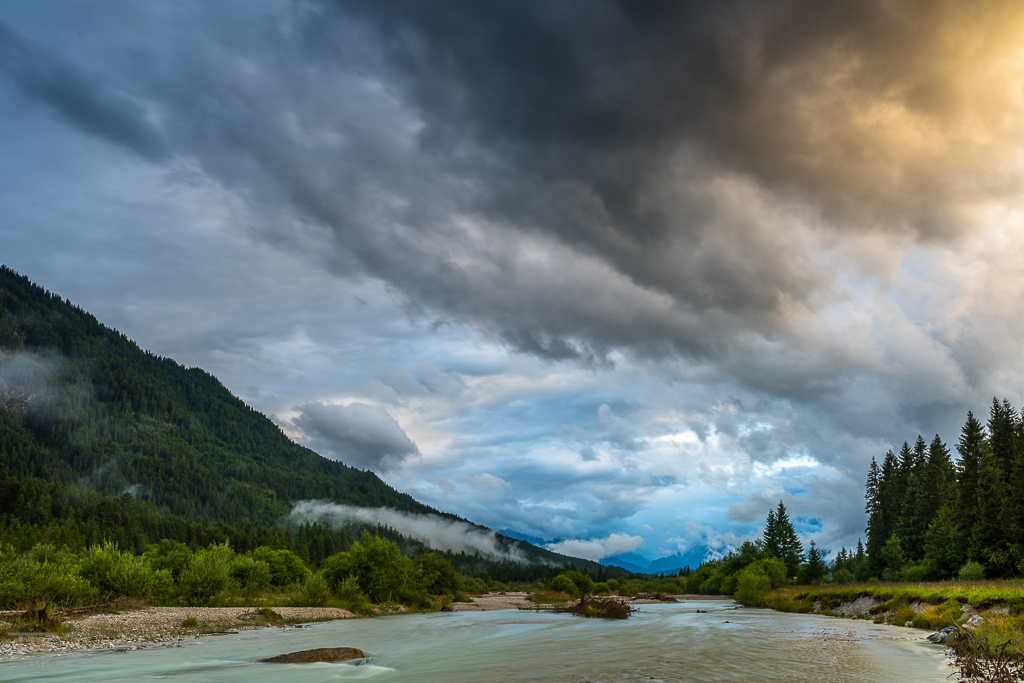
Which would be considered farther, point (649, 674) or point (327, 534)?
point (327, 534)

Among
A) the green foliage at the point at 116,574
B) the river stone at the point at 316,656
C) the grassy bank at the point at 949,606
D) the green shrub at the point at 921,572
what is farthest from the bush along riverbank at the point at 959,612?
the green foliage at the point at 116,574

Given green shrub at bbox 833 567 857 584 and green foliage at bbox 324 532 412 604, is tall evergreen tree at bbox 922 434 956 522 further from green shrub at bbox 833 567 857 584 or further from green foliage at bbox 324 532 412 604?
green foliage at bbox 324 532 412 604

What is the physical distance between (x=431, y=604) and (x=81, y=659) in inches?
2785

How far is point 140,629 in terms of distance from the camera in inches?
1383

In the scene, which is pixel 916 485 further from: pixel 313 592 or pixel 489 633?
pixel 313 592

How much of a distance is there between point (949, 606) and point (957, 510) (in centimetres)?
3894

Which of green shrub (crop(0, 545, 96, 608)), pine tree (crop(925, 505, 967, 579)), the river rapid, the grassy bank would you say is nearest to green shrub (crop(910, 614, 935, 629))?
the grassy bank

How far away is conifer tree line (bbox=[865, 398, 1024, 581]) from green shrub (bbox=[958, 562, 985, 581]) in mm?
163

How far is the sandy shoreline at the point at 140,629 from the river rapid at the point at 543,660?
209 centimetres

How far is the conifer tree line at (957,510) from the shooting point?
193 feet

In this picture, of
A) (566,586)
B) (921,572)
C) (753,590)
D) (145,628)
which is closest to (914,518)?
(921,572)

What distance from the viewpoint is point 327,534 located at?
187750mm

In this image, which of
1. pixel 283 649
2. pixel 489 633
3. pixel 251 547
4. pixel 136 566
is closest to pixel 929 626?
pixel 489 633

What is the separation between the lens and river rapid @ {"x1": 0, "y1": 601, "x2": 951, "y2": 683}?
20.7 m
